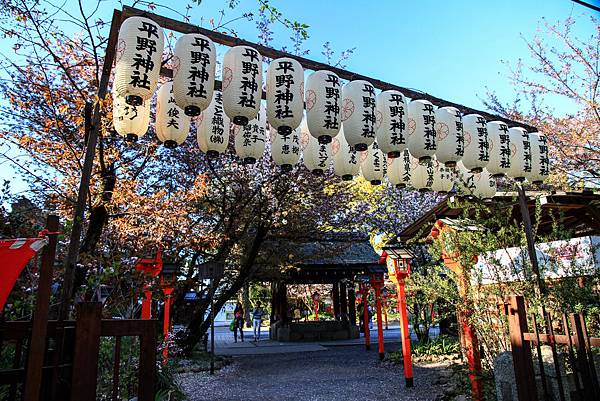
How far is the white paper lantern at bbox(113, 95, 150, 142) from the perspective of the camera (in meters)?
4.84

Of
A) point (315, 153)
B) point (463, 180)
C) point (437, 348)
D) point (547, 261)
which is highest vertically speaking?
point (315, 153)

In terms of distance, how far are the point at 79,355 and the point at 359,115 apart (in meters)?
4.01

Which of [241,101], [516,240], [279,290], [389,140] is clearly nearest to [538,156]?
[516,240]

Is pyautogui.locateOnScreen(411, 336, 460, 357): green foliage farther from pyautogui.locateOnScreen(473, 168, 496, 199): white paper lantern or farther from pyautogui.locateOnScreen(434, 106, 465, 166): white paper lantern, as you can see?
pyautogui.locateOnScreen(434, 106, 465, 166): white paper lantern

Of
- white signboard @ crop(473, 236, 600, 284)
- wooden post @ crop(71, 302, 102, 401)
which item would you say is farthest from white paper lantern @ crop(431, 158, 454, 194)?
wooden post @ crop(71, 302, 102, 401)

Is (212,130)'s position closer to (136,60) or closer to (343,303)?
(136,60)

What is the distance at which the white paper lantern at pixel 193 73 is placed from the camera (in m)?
4.31

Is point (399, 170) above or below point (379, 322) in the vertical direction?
above

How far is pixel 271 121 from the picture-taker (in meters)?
4.85

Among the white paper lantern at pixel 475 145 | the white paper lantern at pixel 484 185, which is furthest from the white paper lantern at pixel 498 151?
the white paper lantern at pixel 484 185

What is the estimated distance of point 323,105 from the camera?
5012 millimetres

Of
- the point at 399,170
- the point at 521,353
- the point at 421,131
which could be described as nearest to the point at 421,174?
the point at 399,170

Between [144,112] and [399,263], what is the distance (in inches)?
257

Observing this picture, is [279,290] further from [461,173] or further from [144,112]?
[144,112]
